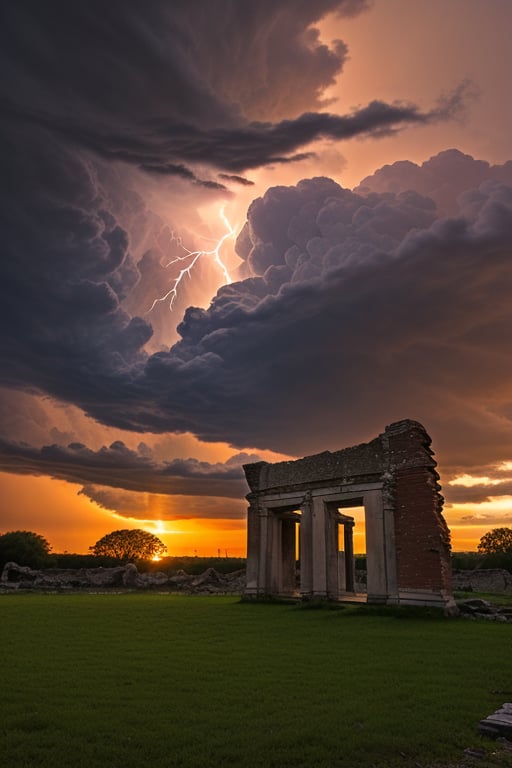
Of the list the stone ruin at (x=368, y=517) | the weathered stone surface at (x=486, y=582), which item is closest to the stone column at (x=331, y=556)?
the stone ruin at (x=368, y=517)

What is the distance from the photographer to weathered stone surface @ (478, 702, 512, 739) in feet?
22.1

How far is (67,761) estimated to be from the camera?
19.2ft

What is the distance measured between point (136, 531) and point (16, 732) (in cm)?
6998

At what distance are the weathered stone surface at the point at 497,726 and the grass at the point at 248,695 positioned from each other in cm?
15

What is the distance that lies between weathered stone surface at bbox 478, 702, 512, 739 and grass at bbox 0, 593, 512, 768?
0.15 metres

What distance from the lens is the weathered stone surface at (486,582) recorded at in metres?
40.5

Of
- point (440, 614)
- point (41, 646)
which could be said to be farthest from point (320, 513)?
point (41, 646)

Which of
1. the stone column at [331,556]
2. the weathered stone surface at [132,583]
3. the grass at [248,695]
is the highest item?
the stone column at [331,556]

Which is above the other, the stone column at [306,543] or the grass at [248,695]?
the stone column at [306,543]

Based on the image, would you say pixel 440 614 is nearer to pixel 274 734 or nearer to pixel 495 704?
pixel 495 704

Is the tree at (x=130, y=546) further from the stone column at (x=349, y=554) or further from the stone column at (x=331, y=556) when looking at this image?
the stone column at (x=331, y=556)

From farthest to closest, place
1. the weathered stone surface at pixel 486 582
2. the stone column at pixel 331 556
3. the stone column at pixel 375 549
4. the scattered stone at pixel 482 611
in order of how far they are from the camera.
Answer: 1. the weathered stone surface at pixel 486 582
2. the stone column at pixel 331 556
3. the stone column at pixel 375 549
4. the scattered stone at pixel 482 611

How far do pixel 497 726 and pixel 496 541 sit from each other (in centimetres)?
6985

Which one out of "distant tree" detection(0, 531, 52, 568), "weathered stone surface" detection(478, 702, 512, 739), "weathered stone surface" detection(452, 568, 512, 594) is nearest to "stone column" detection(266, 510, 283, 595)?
"weathered stone surface" detection(452, 568, 512, 594)
